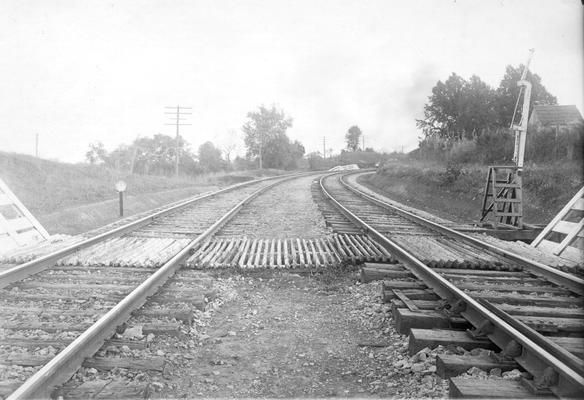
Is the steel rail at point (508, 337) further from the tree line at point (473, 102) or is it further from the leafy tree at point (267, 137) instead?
the leafy tree at point (267, 137)

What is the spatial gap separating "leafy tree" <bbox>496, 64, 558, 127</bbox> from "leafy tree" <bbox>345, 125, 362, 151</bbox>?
173 ft

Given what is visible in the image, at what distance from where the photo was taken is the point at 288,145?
67.6 m

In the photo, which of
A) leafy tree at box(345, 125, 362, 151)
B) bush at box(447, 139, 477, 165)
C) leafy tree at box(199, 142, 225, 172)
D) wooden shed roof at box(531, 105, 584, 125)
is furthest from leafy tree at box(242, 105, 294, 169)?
bush at box(447, 139, 477, 165)

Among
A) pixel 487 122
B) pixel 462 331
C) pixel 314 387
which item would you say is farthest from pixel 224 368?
pixel 487 122

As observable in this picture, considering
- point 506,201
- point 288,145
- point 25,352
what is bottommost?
point 25,352

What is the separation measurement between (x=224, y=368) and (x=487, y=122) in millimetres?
42265

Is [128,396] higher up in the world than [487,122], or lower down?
lower down

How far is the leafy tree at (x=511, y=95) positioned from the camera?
138 ft

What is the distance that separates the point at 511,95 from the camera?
42688mm

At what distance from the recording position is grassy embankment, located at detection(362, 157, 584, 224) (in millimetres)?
12832

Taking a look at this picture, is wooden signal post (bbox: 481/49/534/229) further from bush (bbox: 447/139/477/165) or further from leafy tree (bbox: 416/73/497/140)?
leafy tree (bbox: 416/73/497/140)

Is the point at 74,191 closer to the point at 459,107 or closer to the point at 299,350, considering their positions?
the point at 299,350

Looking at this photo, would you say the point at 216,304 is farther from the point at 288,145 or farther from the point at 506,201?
the point at 288,145

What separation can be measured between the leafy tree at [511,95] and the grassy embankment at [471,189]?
21938 millimetres
